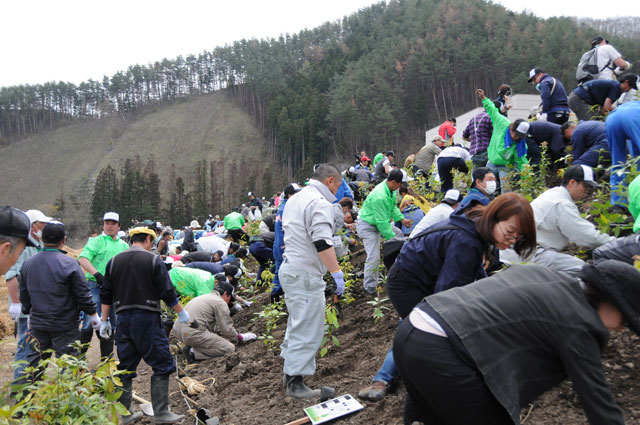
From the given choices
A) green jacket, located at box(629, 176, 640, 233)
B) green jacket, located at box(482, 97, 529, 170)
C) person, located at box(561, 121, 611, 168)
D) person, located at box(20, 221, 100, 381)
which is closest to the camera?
green jacket, located at box(629, 176, 640, 233)

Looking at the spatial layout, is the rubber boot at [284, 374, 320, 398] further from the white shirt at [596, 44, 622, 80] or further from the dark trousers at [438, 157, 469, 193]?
the white shirt at [596, 44, 622, 80]

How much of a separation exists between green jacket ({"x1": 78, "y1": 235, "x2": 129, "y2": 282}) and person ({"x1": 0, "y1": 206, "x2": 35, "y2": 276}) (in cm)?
410

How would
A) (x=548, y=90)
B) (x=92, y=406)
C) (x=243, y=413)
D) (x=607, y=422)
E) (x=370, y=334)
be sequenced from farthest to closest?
(x=548, y=90) → (x=370, y=334) → (x=243, y=413) → (x=92, y=406) → (x=607, y=422)

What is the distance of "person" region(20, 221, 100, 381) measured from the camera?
4.27 meters

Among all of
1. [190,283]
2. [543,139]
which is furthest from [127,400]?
[543,139]

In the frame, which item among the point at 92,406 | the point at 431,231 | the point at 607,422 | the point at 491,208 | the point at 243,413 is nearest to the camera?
the point at 607,422

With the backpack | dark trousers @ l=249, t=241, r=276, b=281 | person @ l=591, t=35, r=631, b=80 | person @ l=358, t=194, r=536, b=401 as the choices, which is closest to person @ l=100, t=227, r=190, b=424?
person @ l=358, t=194, r=536, b=401

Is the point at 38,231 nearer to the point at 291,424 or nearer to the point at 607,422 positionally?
the point at 291,424

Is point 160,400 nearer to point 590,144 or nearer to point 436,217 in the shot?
point 436,217

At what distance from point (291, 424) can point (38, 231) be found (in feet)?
13.2

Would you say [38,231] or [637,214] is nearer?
[637,214]

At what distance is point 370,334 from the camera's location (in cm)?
494

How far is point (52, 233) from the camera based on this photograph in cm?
433

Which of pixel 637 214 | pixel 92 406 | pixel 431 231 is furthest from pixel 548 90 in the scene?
pixel 92 406
